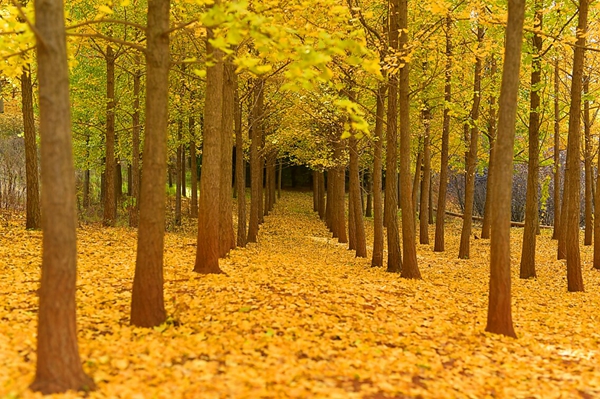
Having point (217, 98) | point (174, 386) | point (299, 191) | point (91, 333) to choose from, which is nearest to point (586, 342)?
point (174, 386)


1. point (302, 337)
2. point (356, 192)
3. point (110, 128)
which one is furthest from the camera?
point (110, 128)

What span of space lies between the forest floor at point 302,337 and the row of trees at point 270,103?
61 cm

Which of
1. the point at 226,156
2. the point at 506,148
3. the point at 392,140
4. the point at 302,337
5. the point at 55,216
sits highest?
the point at 392,140

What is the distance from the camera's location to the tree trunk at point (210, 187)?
9.88 m

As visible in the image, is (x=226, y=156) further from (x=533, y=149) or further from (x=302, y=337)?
(x=533, y=149)

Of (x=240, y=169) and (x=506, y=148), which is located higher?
(x=506, y=148)

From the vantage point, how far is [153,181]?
6.38 meters

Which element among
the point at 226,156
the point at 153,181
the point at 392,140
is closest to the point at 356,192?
the point at 392,140

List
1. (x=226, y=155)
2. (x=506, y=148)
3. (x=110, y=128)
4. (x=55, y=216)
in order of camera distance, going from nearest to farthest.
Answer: (x=55, y=216) → (x=506, y=148) → (x=226, y=155) → (x=110, y=128)

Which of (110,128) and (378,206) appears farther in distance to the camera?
(110,128)

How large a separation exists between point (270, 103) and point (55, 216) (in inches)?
593

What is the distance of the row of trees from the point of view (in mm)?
4504

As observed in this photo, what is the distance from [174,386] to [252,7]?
18.6 feet

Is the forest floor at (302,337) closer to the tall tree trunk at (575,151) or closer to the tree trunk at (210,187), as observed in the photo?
the tree trunk at (210,187)
